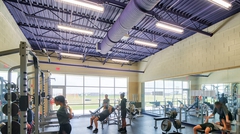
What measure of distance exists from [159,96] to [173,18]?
6.38 m

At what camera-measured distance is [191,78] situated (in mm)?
7344

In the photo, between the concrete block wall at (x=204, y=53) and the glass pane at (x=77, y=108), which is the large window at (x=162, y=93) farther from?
the glass pane at (x=77, y=108)

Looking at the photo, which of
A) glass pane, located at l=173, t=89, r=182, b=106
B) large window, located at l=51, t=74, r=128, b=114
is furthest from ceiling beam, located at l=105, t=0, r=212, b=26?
large window, located at l=51, t=74, r=128, b=114

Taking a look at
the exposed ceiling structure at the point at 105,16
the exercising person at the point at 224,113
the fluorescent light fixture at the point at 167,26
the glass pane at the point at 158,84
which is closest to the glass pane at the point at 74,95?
the exposed ceiling structure at the point at 105,16

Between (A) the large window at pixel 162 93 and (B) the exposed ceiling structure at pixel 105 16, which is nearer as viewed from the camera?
(B) the exposed ceiling structure at pixel 105 16

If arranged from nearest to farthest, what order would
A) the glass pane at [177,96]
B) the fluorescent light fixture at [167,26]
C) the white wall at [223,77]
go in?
the fluorescent light fixture at [167,26], the white wall at [223,77], the glass pane at [177,96]

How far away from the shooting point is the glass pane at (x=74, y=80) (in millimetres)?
10284

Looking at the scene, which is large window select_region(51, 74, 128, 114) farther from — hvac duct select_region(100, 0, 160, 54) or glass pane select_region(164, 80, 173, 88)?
hvac duct select_region(100, 0, 160, 54)

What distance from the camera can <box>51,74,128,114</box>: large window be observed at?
10148 millimetres

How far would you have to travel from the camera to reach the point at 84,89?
10672mm

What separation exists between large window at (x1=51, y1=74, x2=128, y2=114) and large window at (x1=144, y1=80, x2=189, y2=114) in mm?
2385

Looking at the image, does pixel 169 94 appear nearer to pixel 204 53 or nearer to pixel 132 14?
pixel 204 53

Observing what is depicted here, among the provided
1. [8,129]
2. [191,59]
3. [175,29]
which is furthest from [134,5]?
[191,59]

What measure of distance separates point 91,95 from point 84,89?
0.69 m
